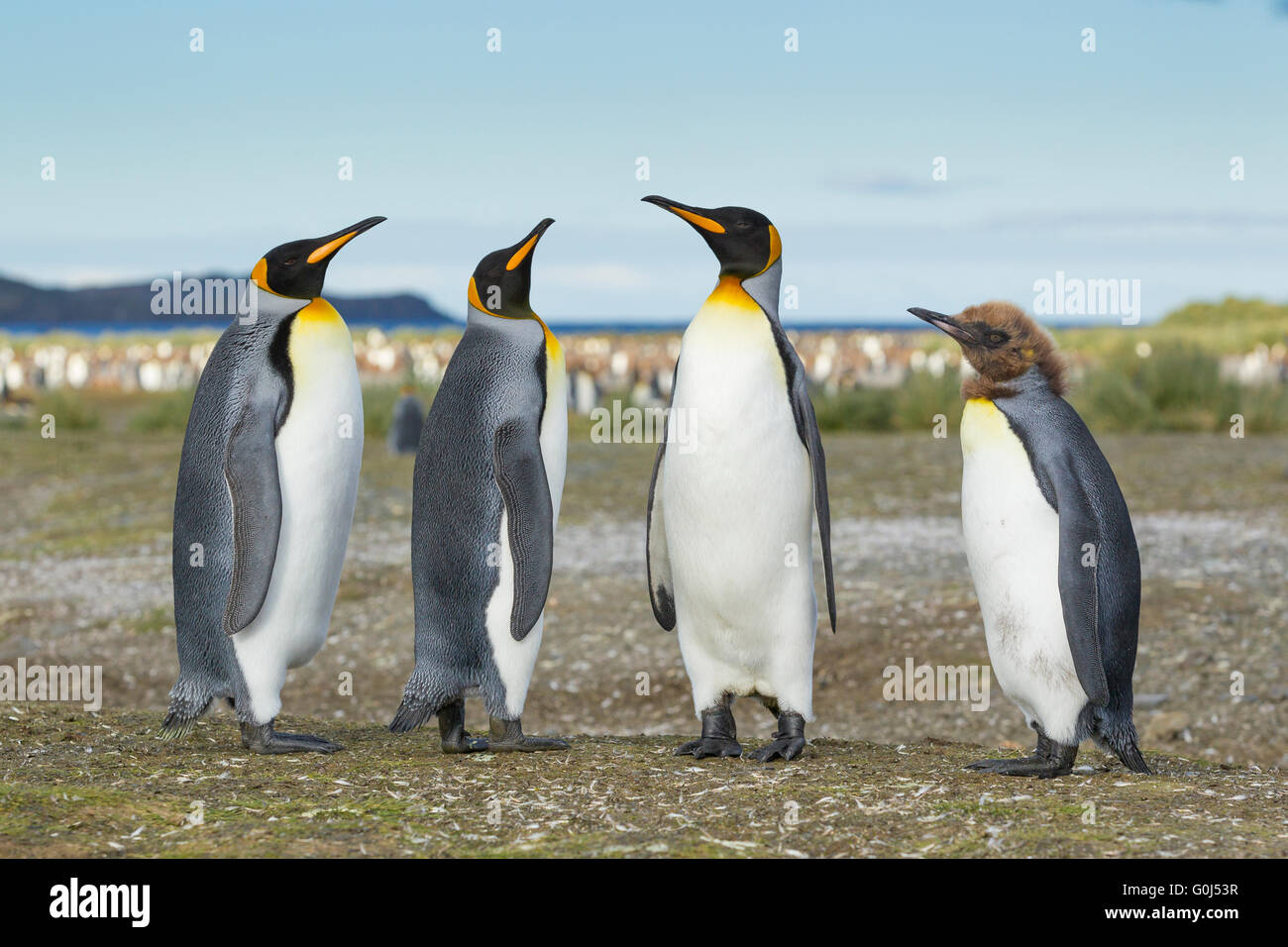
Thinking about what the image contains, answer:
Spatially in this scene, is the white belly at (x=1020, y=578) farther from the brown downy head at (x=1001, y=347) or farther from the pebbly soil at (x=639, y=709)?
the pebbly soil at (x=639, y=709)

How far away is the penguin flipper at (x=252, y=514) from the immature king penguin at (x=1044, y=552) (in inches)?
89.5

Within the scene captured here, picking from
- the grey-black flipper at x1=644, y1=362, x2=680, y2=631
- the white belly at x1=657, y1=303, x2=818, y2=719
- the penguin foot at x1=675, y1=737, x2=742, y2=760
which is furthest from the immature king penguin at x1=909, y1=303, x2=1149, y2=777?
the grey-black flipper at x1=644, y1=362, x2=680, y2=631

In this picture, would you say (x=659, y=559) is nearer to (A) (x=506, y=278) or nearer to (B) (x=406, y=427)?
(A) (x=506, y=278)

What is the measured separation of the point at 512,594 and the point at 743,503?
2.79 ft

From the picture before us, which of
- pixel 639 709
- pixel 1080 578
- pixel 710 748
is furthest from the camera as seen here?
pixel 639 709

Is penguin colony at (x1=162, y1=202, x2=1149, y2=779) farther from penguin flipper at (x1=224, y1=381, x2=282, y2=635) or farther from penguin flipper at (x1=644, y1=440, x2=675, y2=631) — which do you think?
penguin flipper at (x1=644, y1=440, x2=675, y2=631)

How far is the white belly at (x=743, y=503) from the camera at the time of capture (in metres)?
4.46

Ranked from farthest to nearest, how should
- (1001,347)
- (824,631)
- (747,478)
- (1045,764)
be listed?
(824,631) → (747,478) → (1001,347) → (1045,764)

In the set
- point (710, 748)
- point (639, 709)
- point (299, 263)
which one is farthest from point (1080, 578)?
point (639, 709)

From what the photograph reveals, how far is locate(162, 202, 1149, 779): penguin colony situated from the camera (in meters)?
4.27

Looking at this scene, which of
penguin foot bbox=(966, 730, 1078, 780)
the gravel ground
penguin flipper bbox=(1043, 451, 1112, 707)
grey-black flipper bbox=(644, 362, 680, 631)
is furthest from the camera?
the gravel ground

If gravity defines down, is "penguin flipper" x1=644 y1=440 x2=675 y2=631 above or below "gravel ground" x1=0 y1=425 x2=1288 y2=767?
above

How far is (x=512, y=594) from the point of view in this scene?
172 inches

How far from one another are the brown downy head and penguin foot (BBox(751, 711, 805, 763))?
1.30m
